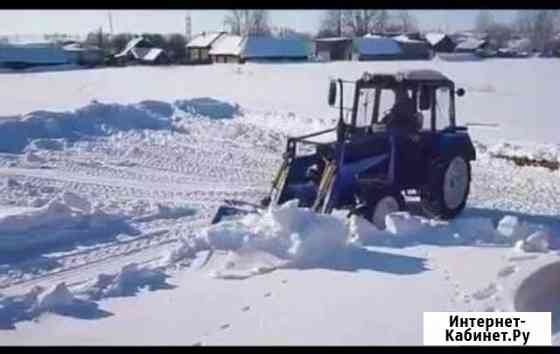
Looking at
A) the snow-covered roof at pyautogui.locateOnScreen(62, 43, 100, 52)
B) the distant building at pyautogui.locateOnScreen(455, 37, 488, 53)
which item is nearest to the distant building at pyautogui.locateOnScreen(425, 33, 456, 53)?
the distant building at pyautogui.locateOnScreen(455, 37, 488, 53)

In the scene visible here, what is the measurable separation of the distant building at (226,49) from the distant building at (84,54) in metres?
9.07

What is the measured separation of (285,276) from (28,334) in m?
2.00

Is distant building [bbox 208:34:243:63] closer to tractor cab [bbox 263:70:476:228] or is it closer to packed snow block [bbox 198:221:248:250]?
tractor cab [bbox 263:70:476:228]

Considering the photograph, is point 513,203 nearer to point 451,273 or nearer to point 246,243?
point 451,273

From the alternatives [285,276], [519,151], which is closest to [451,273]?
[285,276]

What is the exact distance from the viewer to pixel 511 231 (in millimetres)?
6562

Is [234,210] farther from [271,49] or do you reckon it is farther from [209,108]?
[271,49]

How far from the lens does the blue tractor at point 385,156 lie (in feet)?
23.7

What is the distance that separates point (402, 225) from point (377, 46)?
47.3m

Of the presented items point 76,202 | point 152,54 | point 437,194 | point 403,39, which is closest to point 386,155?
point 437,194

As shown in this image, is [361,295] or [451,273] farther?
[451,273]

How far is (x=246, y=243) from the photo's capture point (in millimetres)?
5883

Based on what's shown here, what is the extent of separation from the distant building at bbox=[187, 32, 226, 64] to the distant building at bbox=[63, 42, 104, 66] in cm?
772

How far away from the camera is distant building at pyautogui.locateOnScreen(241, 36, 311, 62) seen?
5025cm
